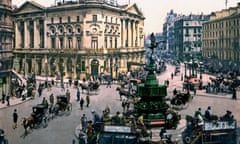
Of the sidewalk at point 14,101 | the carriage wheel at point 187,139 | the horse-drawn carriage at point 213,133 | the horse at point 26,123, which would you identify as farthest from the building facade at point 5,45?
the horse-drawn carriage at point 213,133

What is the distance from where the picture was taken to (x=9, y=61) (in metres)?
28.9

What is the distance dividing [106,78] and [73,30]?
17.7ft

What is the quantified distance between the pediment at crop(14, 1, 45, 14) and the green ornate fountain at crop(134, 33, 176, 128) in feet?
64.0

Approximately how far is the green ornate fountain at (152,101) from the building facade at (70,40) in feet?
50.8

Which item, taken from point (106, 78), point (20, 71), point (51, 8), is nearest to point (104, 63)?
point (106, 78)

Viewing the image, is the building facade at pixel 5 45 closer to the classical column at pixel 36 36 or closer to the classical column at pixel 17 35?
the classical column at pixel 36 36

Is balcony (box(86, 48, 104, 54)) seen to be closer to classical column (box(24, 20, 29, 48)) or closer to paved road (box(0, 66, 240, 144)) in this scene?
paved road (box(0, 66, 240, 144))

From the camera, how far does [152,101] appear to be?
1672cm

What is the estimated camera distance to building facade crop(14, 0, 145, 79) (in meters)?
31.8

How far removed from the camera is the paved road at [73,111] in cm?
1772

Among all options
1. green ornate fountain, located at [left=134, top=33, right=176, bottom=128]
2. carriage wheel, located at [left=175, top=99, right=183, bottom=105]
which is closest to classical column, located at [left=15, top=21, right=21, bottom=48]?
carriage wheel, located at [left=175, top=99, right=183, bottom=105]

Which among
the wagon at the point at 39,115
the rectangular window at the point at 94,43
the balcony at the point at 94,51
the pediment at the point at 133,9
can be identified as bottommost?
the wagon at the point at 39,115

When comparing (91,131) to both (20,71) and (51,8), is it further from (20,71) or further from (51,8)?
(20,71)

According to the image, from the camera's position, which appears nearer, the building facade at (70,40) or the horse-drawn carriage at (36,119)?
the horse-drawn carriage at (36,119)
